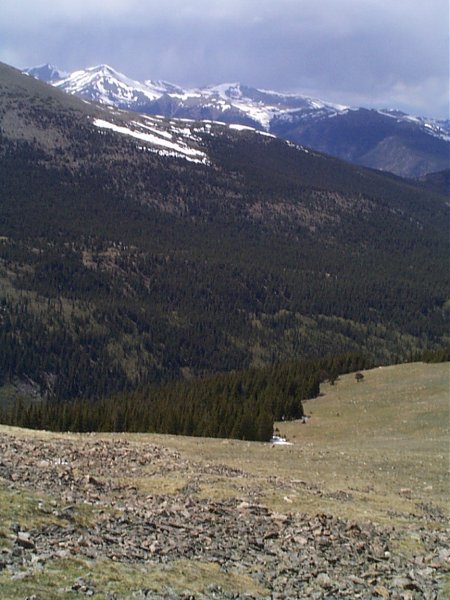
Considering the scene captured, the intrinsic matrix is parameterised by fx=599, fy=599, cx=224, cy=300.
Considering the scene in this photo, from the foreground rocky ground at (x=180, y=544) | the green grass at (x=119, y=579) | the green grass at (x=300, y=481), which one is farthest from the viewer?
the green grass at (x=300, y=481)

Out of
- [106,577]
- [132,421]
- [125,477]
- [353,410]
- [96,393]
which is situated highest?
[106,577]

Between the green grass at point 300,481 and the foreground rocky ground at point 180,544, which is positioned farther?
the green grass at point 300,481

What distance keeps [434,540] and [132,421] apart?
38.3 meters

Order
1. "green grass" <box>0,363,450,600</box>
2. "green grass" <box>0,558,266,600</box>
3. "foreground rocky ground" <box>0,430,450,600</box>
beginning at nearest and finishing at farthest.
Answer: "green grass" <box>0,558,266,600</box> < "foreground rocky ground" <box>0,430,450,600</box> < "green grass" <box>0,363,450,600</box>

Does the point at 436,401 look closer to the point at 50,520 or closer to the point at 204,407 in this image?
the point at 204,407

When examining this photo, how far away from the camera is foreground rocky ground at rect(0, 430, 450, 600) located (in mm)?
13172

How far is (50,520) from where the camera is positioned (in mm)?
15758

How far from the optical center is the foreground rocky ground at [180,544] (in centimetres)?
1317

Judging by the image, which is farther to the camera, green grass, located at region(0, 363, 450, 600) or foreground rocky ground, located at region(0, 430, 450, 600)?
green grass, located at region(0, 363, 450, 600)

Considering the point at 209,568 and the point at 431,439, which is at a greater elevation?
the point at 209,568

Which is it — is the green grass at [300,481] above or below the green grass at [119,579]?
below

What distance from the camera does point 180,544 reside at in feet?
51.7

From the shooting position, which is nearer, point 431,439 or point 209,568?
point 209,568

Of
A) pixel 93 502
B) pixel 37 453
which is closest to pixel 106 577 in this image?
pixel 93 502
